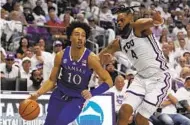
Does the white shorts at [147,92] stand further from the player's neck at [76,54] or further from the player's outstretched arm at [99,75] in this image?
the player's neck at [76,54]

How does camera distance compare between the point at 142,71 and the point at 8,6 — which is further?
the point at 8,6

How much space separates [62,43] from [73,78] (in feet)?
20.9

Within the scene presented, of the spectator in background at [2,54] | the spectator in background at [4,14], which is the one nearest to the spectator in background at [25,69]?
the spectator in background at [2,54]

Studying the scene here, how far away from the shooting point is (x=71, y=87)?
696 centimetres

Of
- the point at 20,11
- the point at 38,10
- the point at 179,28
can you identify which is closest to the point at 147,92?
the point at 20,11

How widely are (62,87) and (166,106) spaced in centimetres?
412

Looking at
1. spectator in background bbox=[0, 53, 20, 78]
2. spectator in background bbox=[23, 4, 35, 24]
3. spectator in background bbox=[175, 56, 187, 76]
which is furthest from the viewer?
spectator in background bbox=[23, 4, 35, 24]

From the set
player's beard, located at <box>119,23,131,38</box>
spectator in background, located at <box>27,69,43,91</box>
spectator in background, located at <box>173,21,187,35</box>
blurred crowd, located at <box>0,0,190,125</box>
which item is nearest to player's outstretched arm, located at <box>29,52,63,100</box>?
player's beard, located at <box>119,23,131,38</box>

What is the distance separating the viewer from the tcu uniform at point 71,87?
271 inches

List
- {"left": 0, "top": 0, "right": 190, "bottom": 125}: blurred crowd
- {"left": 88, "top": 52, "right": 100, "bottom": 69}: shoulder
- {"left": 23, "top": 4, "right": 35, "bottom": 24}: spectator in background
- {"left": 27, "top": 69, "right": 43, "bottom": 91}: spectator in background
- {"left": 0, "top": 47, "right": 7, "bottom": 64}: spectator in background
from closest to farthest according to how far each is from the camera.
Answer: {"left": 88, "top": 52, "right": 100, "bottom": 69}: shoulder < {"left": 0, "top": 0, "right": 190, "bottom": 125}: blurred crowd < {"left": 27, "top": 69, "right": 43, "bottom": 91}: spectator in background < {"left": 0, "top": 47, "right": 7, "bottom": 64}: spectator in background < {"left": 23, "top": 4, "right": 35, "bottom": 24}: spectator in background

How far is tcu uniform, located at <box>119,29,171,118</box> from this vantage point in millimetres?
7543

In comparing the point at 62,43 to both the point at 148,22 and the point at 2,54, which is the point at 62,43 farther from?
the point at 148,22

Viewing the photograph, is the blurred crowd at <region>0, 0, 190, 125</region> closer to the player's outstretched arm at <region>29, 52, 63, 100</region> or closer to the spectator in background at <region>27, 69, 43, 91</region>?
the spectator in background at <region>27, 69, 43, 91</region>

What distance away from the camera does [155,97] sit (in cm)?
757
